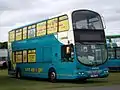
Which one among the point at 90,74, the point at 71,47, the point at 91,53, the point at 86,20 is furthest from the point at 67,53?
the point at 86,20

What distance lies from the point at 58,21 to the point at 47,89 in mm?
6014

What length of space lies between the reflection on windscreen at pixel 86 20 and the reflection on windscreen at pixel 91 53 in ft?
3.63

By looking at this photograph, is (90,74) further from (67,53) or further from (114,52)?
(114,52)

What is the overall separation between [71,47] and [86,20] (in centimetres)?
194

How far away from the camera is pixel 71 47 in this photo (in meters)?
22.8

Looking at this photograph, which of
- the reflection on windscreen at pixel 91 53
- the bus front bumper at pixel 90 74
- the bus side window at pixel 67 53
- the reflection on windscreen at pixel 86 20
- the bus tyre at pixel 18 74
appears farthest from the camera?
the bus tyre at pixel 18 74

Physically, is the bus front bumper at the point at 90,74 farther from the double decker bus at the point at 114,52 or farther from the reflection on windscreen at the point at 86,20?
the double decker bus at the point at 114,52

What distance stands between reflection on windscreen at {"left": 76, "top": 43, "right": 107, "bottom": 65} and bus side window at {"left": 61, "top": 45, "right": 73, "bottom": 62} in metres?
0.45

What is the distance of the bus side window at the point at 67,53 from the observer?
22877 millimetres

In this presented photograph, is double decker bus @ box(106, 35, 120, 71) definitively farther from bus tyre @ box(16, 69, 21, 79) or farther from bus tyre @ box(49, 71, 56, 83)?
bus tyre @ box(49, 71, 56, 83)

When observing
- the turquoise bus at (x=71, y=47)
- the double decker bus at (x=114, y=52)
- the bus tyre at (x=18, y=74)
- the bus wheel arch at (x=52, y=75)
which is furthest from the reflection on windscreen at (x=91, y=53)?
the double decker bus at (x=114, y=52)

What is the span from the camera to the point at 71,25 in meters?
22.8

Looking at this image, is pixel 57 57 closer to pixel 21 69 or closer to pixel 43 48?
pixel 43 48

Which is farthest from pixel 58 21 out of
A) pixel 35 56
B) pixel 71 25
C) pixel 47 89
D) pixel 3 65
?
pixel 3 65
